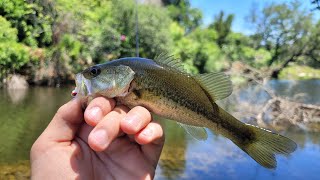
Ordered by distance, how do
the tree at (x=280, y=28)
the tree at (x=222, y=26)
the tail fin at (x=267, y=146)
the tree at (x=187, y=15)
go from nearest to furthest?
the tail fin at (x=267, y=146), the tree at (x=280, y=28), the tree at (x=187, y=15), the tree at (x=222, y=26)

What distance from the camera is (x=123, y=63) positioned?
233 cm

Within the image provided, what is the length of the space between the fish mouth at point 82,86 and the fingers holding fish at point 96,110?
0.12m

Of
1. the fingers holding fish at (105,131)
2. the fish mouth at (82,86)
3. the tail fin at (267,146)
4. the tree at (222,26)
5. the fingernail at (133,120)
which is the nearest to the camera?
the fingers holding fish at (105,131)

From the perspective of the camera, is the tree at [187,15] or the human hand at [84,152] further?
the tree at [187,15]

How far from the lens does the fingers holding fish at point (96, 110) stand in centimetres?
208

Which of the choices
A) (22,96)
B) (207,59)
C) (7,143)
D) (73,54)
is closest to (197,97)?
(7,143)

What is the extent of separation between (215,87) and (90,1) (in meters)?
25.6

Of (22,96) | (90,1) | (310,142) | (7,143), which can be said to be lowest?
(22,96)

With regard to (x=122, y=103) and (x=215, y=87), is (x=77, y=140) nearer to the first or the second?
(x=122, y=103)

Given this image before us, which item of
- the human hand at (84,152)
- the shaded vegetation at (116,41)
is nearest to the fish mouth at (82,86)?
the human hand at (84,152)

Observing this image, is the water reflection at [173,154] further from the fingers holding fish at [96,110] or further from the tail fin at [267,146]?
the fingers holding fish at [96,110]

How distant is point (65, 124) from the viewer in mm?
2512

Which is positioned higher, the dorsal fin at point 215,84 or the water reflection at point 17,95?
the dorsal fin at point 215,84

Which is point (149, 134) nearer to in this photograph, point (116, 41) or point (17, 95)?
point (17, 95)
